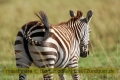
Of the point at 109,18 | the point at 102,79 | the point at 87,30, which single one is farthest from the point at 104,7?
the point at 87,30

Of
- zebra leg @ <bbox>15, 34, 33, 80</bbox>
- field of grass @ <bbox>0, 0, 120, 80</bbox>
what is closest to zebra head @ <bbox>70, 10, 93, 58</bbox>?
zebra leg @ <bbox>15, 34, 33, 80</bbox>

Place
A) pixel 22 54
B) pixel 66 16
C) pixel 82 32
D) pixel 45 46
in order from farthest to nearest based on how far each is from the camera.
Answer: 1. pixel 66 16
2. pixel 82 32
3. pixel 22 54
4. pixel 45 46

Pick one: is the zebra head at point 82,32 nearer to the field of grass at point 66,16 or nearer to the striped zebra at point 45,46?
the striped zebra at point 45,46

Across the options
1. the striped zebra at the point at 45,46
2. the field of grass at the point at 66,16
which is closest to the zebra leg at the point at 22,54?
the striped zebra at the point at 45,46

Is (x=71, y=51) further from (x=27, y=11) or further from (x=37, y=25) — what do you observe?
(x=27, y=11)

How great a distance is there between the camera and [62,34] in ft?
20.2

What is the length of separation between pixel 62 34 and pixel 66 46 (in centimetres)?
18

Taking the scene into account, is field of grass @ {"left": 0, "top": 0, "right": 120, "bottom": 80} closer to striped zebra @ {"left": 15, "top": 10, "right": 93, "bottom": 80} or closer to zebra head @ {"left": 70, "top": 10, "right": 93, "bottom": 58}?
zebra head @ {"left": 70, "top": 10, "right": 93, "bottom": 58}

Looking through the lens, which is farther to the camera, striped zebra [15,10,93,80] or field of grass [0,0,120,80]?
field of grass [0,0,120,80]

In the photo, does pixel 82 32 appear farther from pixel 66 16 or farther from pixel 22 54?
pixel 66 16

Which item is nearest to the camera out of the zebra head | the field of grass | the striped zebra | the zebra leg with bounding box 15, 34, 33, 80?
the striped zebra

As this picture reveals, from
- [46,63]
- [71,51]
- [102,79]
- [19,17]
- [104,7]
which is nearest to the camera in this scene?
[46,63]

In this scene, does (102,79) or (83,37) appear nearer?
(83,37)

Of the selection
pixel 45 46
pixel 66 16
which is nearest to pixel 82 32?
pixel 45 46
